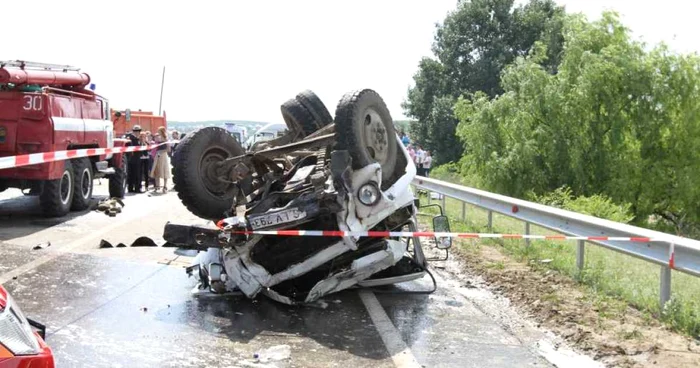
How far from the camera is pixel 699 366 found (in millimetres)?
4758

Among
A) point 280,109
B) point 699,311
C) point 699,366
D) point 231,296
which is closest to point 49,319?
point 231,296

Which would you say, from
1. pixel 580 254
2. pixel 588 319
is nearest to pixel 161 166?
pixel 580 254

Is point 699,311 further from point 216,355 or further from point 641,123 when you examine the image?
point 641,123

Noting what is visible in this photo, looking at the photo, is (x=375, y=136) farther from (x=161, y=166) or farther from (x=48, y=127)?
(x=161, y=166)

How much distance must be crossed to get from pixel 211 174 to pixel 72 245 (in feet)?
11.2

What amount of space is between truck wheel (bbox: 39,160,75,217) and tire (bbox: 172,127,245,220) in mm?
6298

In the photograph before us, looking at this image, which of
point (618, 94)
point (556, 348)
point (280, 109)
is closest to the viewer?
point (556, 348)

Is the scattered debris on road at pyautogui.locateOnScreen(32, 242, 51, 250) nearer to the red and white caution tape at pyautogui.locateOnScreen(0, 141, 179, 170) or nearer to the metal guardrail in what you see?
the red and white caution tape at pyautogui.locateOnScreen(0, 141, 179, 170)

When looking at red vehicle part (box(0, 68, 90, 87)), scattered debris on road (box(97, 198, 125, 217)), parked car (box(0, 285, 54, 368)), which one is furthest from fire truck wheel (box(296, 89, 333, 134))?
scattered debris on road (box(97, 198, 125, 217))

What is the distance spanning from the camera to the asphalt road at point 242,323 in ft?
16.3

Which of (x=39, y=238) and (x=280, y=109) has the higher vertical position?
(x=280, y=109)

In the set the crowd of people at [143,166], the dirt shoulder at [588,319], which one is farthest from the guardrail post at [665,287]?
the crowd of people at [143,166]

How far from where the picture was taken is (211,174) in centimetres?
719

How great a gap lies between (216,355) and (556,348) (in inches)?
97.4
